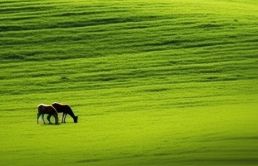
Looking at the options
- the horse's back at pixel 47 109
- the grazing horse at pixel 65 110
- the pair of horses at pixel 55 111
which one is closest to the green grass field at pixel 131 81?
the grazing horse at pixel 65 110

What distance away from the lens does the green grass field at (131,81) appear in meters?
33.5

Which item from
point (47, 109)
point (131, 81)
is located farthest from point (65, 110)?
point (131, 81)

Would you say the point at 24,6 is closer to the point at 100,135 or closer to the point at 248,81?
the point at 248,81

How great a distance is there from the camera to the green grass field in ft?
110

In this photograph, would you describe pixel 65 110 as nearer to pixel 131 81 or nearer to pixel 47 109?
pixel 47 109

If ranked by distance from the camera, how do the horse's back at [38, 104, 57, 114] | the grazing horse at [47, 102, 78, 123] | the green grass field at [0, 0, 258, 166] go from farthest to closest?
the horse's back at [38, 104, 57, 114]
the grazing horse at [47, 102, 78, 123]
the green grass field at [0, 0, 258, 166]

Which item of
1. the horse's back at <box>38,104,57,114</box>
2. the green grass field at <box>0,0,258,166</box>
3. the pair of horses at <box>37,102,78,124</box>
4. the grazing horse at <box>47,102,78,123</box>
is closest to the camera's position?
the green grass field at <box>0,0,258,166</box>

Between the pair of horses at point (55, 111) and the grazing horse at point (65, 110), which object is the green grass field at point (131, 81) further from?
the pair of horses at point (55, 111)

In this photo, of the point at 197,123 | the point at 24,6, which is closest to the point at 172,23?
the point at 24,6

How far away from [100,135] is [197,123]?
395 cm

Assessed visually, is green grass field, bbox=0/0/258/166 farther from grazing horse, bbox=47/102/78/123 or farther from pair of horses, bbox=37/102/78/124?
pair of horses, bbox=37/102/78/124

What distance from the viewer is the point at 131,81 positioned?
2071 inches

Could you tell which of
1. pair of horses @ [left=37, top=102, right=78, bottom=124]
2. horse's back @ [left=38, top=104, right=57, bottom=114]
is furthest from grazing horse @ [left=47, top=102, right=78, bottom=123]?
horse's back @ [left=38, top=104, right=57, bottom=114]

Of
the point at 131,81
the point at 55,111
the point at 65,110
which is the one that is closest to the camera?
the point at 55,111
